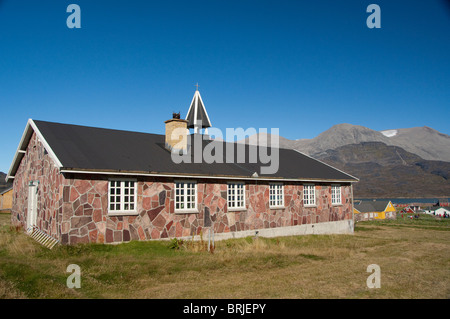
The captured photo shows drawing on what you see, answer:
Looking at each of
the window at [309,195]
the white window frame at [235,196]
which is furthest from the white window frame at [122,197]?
the window at [309,195]

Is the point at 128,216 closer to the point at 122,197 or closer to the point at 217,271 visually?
the point at 122,197

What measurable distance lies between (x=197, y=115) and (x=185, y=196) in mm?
9608

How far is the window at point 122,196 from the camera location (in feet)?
51.7

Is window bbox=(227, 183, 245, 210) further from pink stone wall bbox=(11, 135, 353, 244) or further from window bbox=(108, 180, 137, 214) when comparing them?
window bbox=(108, 180, 137, 214)

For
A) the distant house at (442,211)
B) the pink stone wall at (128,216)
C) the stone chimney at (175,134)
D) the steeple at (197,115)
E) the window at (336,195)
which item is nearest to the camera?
the pink stone wall at (128,216)

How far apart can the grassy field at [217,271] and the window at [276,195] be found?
4.84 metres

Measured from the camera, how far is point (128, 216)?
15938mm

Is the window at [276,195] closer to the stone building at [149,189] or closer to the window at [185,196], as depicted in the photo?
the stone building at [149,189]

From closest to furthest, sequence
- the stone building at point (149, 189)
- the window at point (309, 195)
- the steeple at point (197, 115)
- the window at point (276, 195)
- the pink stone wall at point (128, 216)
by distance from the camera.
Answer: the pink stone wall at point (128, 216)
the stone building at point (149, 189)
the window at point (276, 195)
the window at point (309, 195)
the steeple at point (197, 115)

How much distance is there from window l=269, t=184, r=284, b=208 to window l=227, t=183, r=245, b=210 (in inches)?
91.0

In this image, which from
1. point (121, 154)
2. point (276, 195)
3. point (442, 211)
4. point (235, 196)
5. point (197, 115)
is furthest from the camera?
point (442, 211)

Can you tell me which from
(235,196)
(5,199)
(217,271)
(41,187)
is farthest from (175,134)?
(5,199)

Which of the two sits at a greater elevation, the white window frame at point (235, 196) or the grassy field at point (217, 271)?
the white window frame at point (235, 196)
